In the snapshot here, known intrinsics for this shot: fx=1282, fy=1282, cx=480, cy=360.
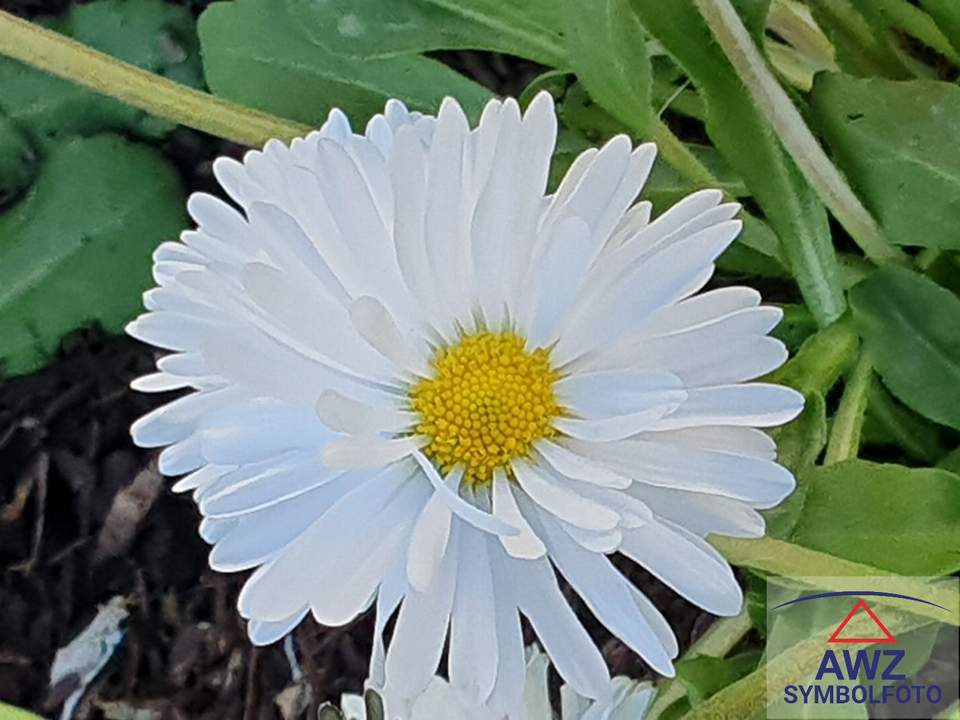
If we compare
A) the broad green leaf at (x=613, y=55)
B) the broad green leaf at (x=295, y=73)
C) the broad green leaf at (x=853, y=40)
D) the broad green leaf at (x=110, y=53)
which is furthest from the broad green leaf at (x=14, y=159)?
the broad green leaf at (x=853, y=40)

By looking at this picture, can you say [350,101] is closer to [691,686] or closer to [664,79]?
[664,79]

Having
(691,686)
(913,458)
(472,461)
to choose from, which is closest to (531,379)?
(472,461)

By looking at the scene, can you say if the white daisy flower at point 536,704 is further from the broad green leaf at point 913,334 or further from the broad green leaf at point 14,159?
the broad green leaf at point 14,159

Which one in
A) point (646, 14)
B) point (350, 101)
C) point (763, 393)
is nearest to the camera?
point (763, 393)

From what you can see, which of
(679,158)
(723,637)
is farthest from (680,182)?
(723,637)

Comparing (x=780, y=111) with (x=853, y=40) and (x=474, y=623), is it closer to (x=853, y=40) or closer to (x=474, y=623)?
(x=853, y=40)

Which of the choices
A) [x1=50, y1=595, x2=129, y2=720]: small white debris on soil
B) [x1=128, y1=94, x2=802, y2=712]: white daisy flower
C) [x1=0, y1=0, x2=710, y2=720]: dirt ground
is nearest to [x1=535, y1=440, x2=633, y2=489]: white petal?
[x1=128, y1=94, x2=802, y2=712]: white daisy flower
